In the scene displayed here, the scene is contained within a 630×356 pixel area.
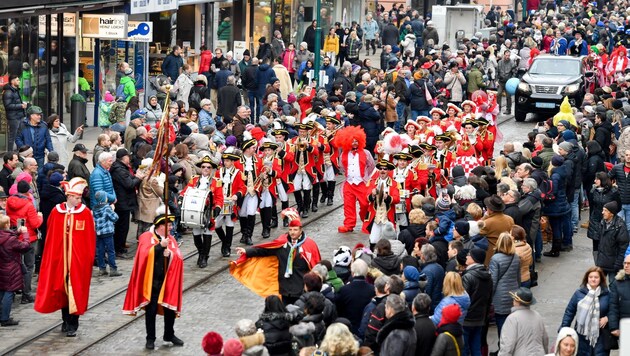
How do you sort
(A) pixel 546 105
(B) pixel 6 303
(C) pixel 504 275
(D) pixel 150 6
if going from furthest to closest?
(A) pixel 546 105
(D) pixel 150 6
(B) pixel 6 303
(C) pixel 504 275

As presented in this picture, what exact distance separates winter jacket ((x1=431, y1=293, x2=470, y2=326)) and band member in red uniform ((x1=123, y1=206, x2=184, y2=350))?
3234mm

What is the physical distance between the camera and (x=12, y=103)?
26516 millimetres

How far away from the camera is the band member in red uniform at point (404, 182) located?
70.1ft

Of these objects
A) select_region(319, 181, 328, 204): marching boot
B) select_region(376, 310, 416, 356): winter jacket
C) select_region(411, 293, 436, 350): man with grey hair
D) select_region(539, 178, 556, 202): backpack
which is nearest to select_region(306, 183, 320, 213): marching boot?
select_region(319, 181, 328, 204): marching boot

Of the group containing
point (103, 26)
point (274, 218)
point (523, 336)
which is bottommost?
point (274, 218)

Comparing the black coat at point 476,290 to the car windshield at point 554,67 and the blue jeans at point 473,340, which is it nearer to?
the blue jeans at point 473,340

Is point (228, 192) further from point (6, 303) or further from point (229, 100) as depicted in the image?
point (229, 100)

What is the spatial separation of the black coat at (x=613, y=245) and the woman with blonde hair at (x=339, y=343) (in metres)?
6.83

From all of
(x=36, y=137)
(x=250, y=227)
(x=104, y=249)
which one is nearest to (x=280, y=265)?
(x=104, y=249)

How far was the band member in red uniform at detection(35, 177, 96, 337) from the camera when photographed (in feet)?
54.9

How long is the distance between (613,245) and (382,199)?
13.6ft

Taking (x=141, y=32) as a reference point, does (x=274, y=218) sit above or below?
below

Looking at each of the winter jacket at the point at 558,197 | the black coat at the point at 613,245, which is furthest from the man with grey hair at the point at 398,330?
the winter jacket at the point at 558,197

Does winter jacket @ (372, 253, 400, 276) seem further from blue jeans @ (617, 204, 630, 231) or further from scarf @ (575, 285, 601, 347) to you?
blue jeans @ (617, 204, 630, 231)
